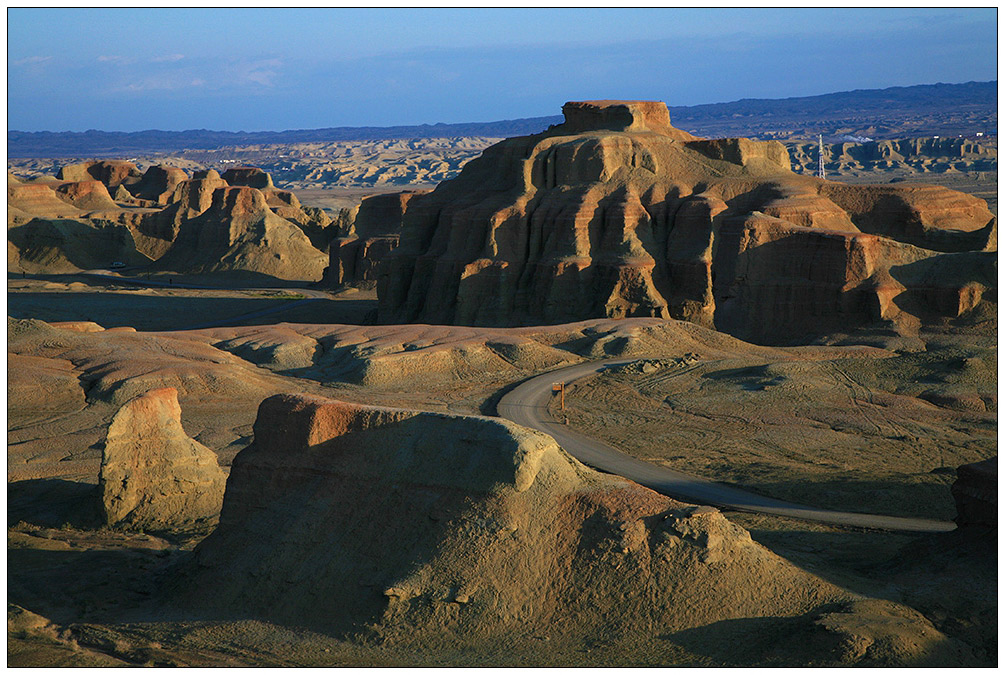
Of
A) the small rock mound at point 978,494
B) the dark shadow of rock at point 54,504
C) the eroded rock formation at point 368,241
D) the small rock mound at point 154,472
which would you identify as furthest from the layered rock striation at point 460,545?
the eroded rock formation at point 368,241

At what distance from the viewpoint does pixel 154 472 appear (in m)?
23.4

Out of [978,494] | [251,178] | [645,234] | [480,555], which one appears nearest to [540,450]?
[480,555]

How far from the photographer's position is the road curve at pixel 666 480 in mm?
23125

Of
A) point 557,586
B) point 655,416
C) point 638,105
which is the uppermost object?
point 638,105

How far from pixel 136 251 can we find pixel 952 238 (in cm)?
7547

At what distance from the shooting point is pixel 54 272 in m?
89.5

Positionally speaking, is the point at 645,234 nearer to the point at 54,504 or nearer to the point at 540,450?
the point at 54,504

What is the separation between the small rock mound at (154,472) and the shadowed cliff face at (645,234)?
31115 millimetres

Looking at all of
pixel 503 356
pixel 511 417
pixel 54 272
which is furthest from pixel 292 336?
pixel 54 272

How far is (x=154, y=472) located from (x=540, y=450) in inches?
456

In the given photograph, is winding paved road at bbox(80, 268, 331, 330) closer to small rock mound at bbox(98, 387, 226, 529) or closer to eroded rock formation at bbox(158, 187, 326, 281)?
eroded rock formation at bbox(158, 187, 326, 281)

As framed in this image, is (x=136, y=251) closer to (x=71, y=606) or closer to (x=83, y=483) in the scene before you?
(x=83, y=483)

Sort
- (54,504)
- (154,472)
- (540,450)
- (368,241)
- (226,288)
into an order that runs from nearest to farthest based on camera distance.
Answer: (540,450), (154,472), (54,504), (368,241), (226,288)

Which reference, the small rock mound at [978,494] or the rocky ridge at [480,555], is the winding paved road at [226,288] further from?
the small rock mound at [978,494]
